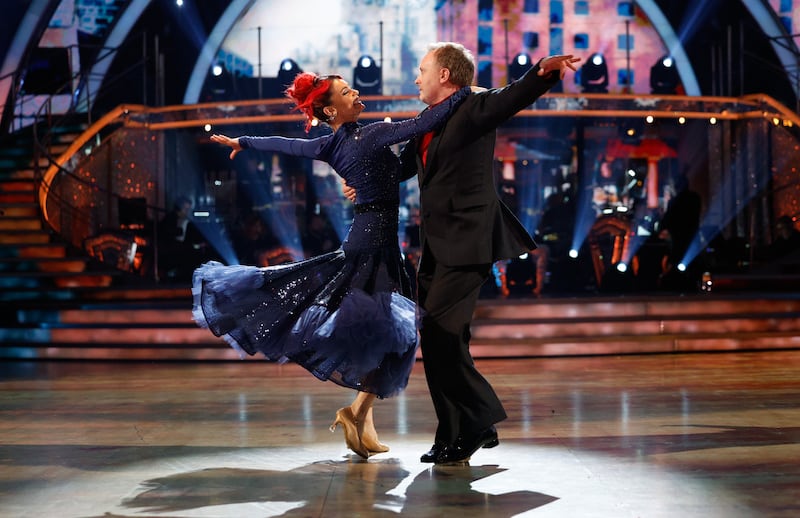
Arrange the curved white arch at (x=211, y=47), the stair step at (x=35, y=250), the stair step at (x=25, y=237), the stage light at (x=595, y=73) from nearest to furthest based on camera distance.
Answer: the stair step at (x=35, y=250) < the stair step at (x=25, y=237) < the stage light at (x=595, y=73) < the curved white arch at (x=211, y=47)

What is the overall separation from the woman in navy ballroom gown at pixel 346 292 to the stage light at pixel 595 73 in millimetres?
9673

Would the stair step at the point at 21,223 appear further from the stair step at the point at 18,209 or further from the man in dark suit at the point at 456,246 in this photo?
the man in dark suit at the point at 456,246

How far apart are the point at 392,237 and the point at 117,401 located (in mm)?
2448

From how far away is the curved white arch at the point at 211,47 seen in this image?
1442cm

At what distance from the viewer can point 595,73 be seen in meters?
13.4

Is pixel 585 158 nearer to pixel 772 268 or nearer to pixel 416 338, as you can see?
pixel 772 268

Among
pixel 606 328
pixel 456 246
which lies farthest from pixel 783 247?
pixel 456 246

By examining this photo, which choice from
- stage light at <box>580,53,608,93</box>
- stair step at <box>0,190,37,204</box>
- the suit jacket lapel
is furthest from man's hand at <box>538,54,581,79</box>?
stage light at <box>580,53,608,93</box>

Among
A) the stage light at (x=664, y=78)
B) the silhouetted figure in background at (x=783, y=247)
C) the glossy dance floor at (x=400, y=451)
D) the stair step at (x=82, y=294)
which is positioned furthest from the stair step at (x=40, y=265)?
the stage light at (x=664, y=78)

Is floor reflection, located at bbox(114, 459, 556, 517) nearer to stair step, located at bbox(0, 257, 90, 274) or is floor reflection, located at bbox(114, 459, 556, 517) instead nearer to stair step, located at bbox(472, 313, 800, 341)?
stair step, located at bbox(472, 313, 800, 341)

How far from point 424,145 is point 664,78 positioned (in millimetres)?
10711

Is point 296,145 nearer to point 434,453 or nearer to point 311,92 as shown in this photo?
point 311,92

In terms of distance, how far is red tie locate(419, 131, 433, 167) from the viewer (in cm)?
391

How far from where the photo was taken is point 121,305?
9.13 m
